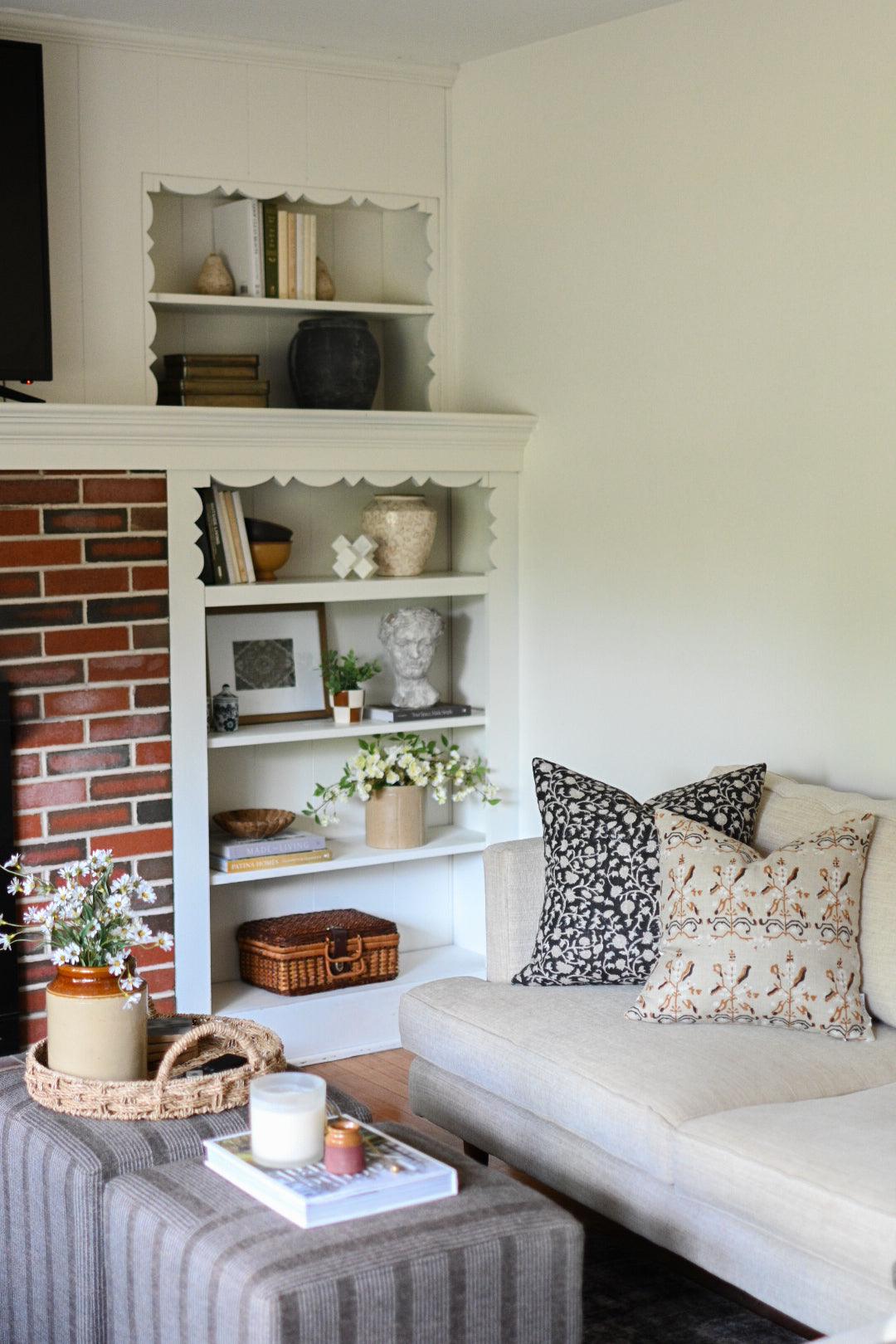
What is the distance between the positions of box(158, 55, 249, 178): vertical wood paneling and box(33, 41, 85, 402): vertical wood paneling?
234 mm

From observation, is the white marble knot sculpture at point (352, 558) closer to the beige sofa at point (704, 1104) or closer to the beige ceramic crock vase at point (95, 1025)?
the beige sofa at point (704, 1104)

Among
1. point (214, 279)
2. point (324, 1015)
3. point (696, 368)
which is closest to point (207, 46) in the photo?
point (214, 279)

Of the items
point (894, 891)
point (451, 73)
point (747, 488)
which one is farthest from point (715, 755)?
point (451, 73)

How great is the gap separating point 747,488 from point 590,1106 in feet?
5.09

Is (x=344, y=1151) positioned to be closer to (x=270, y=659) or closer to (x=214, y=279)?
(x=270, y=659)

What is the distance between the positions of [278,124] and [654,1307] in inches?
117

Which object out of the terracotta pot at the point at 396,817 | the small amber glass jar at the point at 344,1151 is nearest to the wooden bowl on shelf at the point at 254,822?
the terracotta pot at the point at 396,817

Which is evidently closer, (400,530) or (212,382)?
(212,382)

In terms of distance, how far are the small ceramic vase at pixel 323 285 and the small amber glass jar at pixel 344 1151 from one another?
2.69 meters

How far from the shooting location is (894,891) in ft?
8.84

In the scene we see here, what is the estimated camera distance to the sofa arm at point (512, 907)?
3045 mm

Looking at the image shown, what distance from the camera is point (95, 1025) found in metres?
2.33

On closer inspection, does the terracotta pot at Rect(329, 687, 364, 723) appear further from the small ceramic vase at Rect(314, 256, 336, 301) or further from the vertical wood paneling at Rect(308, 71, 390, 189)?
the vertical wood paneling at Rect(308, 71, 390, 189)

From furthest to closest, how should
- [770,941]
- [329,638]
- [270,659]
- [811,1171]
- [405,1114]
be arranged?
[329,638] → [270,659] → [405,1114] → [770,941] → [811,1171]
